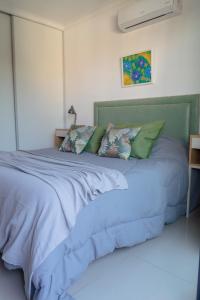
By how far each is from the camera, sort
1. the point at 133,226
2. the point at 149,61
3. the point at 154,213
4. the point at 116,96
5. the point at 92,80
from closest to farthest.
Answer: the point at 133,226
the point at 154,213
the point at 149,61
the point at 116,96
the point at 92,80

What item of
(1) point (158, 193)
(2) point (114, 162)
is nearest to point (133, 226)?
(1) point (158, 193)

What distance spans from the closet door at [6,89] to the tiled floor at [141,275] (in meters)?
2.26

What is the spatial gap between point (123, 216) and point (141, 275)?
384 millimetres

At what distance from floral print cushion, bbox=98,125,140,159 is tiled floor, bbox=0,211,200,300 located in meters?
0.84

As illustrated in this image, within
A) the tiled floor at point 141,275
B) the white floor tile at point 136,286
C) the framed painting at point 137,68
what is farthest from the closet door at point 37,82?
the white floor tile at point 136,286

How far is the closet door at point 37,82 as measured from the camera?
3.57m

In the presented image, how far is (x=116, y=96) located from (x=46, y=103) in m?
1.24

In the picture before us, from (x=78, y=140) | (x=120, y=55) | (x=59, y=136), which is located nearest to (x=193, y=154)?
(x=78, y=140)

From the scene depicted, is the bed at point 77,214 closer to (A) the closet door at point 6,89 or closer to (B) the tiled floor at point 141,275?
(B) the tiled floor at point 141,275

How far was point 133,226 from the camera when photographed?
1.80 m

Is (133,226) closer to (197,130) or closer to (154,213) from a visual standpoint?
(154,213)

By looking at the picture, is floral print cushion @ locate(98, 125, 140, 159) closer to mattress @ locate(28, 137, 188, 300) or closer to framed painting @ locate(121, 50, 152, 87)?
mattress @ locate(28, 137, 188, 300)

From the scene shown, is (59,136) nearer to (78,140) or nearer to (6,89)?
(6,89)

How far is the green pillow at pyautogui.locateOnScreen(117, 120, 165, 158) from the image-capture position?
2.37 m
